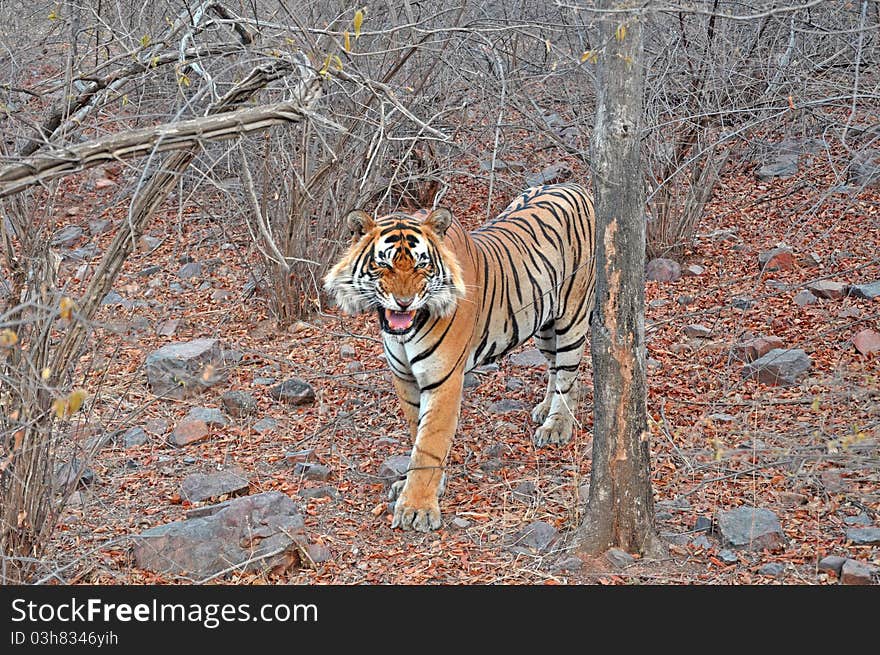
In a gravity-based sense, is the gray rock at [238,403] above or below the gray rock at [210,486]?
above

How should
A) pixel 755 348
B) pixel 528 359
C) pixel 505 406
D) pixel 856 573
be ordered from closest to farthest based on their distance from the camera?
pixel 856 573, pixel 505 406, pixel 755 348, pixel 528 359

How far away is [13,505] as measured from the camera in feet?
13.9

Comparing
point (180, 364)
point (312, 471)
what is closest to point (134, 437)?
point (180, 364)

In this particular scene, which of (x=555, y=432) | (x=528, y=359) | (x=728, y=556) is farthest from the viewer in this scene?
(x=528, y=359)

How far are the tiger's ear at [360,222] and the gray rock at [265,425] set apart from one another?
170 cm

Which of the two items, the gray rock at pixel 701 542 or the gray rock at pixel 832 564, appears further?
the gray rock at pixel 701 542

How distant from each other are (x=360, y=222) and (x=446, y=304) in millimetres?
596

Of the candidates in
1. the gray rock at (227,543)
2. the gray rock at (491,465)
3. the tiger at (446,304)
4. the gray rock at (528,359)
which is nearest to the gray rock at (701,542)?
the tiger at (446,304)

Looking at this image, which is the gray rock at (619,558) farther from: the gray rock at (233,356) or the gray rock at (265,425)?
the gray rock at (233,356)

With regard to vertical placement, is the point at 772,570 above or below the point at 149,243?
below

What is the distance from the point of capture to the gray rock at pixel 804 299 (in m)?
7.87

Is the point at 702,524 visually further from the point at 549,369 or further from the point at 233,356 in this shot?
the point at 233,356

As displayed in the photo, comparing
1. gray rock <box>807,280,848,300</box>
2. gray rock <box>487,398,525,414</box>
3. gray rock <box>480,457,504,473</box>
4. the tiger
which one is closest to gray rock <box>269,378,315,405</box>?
gray rock <box>487,398,525,414</box>

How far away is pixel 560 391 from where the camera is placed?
21.2 feet
